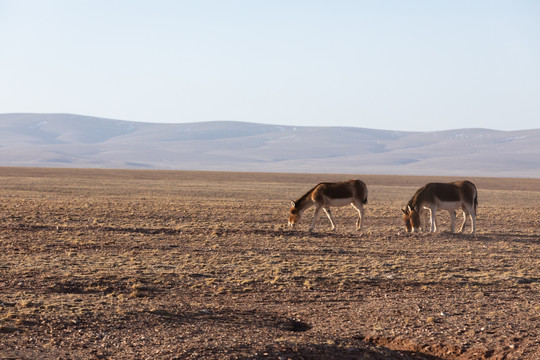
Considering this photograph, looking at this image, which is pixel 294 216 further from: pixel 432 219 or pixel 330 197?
pixel 432 219

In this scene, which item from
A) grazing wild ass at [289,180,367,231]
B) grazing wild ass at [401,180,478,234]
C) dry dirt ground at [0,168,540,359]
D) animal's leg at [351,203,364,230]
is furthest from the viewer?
animal's leg at [351,203,364,230]

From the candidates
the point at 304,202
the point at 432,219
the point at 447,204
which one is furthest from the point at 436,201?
the point at 304,202

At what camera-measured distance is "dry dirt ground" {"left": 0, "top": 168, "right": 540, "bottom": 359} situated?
29.2 feet

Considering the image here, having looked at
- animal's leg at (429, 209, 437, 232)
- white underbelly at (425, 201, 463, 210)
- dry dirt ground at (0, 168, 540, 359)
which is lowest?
dry dirt ground at (0, 168, 540, 359)

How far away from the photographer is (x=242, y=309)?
1098 cm

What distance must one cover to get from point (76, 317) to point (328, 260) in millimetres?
7525

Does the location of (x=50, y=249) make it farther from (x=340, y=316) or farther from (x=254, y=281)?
(x=340, y=316)

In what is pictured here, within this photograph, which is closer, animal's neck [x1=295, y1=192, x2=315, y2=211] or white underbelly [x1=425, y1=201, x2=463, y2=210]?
A: white underbelly [x1=425, y1=201, x2=463, y2=210]

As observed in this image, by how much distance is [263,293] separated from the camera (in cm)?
1234

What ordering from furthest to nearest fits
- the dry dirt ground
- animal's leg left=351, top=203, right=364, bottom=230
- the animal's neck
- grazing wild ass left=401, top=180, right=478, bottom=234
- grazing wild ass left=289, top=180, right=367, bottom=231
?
1. animal's leg left=351, top=203, right=364, bottom=230
2. the animal's neck
3. grazing wild ass left=289, top=180, right=367, bottom=231
4. grazing wild ass left=401, top=180, right=478, bottom=234
5. the dry dirt ground

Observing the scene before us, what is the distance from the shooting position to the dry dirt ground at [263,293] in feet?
29.2

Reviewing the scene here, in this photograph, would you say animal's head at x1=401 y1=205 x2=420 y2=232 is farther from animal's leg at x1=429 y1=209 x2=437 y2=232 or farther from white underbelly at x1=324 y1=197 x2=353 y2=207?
white underbelly at x1=324 y1=197 x2=353 y2=207

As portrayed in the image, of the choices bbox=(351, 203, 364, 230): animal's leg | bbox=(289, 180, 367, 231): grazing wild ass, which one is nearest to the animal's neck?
bbox=(289, 180, 367, 231): grazing wild ass

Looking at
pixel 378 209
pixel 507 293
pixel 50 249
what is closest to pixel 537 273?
pixel 507 293
